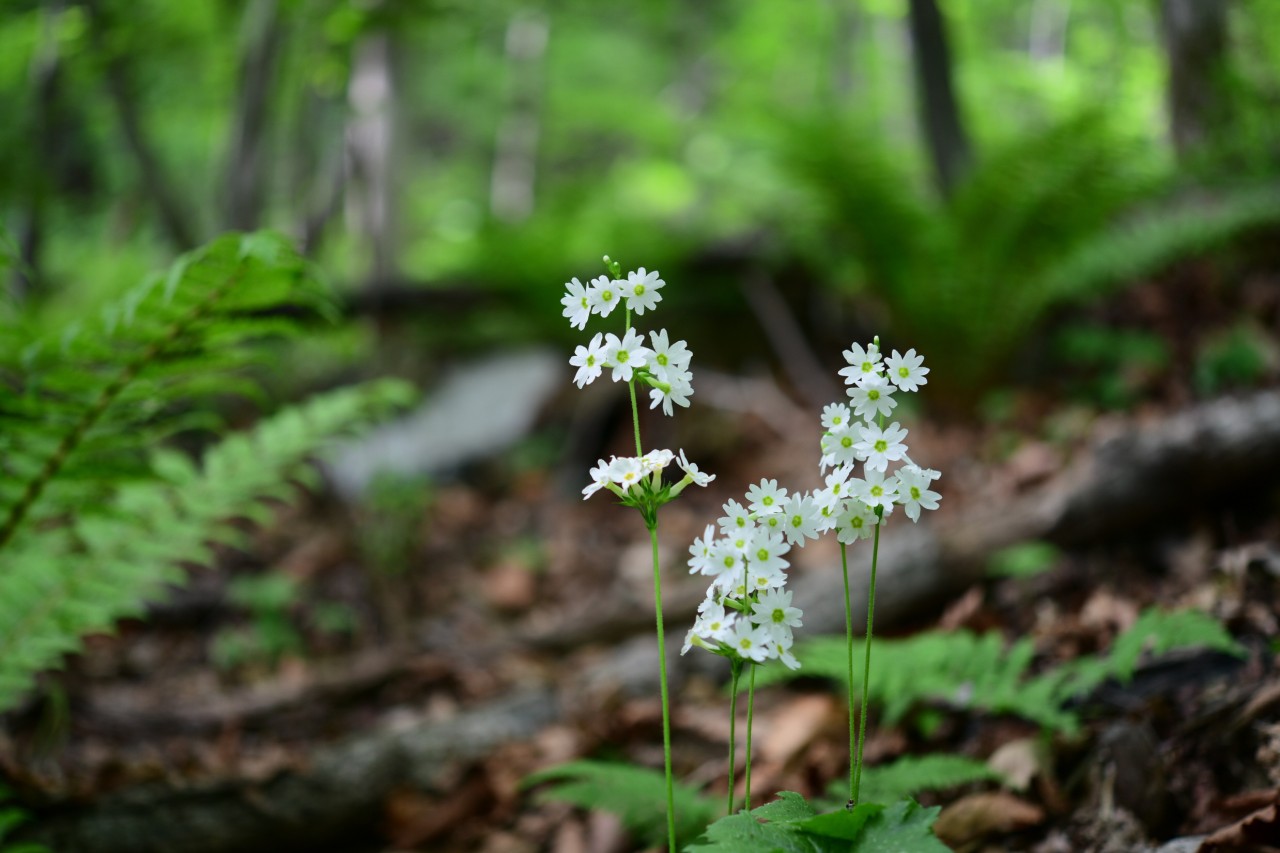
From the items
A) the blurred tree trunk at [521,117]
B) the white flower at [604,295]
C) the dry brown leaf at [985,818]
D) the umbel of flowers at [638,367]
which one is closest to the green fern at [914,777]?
the dry brown leaf at [985,818]

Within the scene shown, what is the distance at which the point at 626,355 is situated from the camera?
3.49 feet

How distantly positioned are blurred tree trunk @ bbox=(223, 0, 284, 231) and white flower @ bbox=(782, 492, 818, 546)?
11.8ft

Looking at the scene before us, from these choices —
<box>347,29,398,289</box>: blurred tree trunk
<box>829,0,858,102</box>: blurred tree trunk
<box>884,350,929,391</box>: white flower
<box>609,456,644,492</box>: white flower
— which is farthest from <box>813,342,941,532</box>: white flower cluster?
<box>829,0,858,102</box>: blurred tree trunk

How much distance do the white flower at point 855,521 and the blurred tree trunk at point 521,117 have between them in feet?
31.9

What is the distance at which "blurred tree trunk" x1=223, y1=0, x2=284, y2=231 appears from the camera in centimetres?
372

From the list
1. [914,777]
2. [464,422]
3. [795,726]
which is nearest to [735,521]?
[914,777]

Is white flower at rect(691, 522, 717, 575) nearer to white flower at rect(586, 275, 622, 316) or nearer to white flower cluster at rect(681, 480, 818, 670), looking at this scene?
white flower cluster at rect(681, 480, 818, 670)

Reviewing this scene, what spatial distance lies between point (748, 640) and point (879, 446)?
284 millimetres

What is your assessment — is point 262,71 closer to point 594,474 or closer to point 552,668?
point 552,668

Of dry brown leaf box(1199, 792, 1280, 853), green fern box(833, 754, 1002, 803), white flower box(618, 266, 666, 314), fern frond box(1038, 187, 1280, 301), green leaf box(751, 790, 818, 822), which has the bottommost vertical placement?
dry brown leaf box(1199, 792, 1280, 853)

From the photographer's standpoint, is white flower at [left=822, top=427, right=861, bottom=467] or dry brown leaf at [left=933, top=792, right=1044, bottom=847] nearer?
white flower at [left=822, top=427, right=861, bottom=467]

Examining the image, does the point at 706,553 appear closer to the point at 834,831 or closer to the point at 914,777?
the point at 834,831

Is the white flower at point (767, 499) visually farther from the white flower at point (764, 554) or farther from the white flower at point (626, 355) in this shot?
the white flower at point (626, 355)

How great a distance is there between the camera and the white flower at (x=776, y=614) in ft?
3.41
